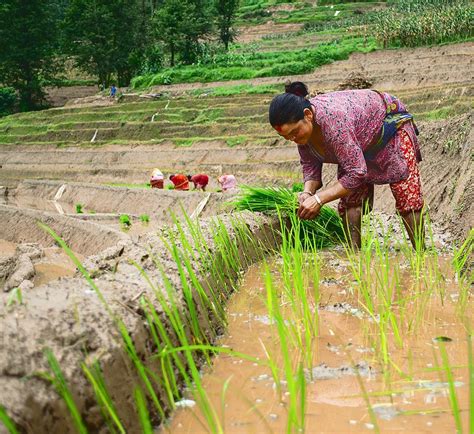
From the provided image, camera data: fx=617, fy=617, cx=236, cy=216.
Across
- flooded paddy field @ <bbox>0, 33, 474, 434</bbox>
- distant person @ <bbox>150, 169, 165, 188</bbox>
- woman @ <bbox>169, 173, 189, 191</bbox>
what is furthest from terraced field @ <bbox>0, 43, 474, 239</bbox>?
flooded paddy field @ <bbox>0, 33, 474, 434</bbox>

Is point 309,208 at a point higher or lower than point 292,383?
lower

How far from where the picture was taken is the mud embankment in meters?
1.29

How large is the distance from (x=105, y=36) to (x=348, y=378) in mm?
26901

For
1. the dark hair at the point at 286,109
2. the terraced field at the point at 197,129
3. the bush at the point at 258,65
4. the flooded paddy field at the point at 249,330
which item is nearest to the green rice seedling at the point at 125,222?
the flooded paddy field at the point at 249,330

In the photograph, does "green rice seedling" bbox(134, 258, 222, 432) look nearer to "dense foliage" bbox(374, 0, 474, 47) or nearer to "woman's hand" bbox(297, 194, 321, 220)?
"woman's hand" bbox(297, 194, 321, 220)

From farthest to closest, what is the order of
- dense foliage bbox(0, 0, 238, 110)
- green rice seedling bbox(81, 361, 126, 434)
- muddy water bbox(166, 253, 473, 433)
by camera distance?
1. dense foliage bbox(0, 0, 238, 110)
2. muddy water bbox(166, 253, 473, 433)
3. green rice seedling bbox(81, 361, 126, 434)

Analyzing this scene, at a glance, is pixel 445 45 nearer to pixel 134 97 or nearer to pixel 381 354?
pixel 134 97

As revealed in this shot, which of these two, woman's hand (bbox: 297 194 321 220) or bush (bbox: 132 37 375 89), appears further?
bush (bbox: 132 37 375 89)

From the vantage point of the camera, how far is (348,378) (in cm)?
179

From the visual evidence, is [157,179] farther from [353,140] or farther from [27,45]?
[27,45]

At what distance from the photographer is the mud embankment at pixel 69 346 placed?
1291 millimetres

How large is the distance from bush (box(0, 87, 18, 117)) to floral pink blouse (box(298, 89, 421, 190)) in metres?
26.4

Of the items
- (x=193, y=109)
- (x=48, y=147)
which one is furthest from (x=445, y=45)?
(x=48, y=147)

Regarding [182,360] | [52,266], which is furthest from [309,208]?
[52,266]
